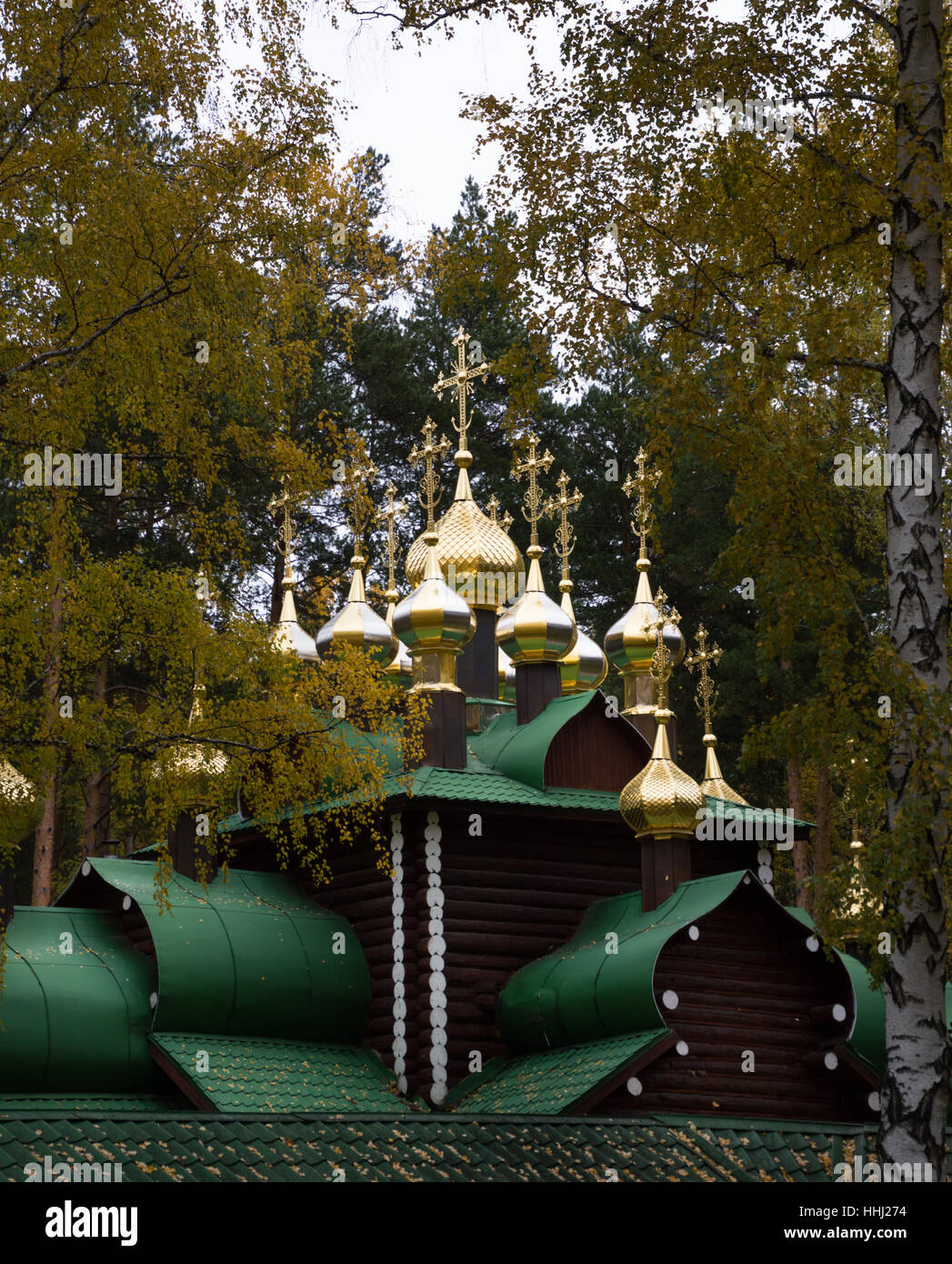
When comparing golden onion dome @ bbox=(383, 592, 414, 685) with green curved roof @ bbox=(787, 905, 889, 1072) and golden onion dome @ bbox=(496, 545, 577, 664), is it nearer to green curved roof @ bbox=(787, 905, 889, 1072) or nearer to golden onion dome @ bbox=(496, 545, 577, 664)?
golden onion dome @ bbox=(496, 545, 577, 664)

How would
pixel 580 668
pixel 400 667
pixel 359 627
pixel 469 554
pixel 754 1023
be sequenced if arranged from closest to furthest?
pixel 754 1023, pixel 469 554, pixel 359 627, pixel 400 667, pixel 580 668

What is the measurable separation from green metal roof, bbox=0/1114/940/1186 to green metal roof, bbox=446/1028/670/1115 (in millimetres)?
1637

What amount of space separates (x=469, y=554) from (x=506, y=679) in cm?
248

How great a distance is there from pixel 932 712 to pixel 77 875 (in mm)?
10480

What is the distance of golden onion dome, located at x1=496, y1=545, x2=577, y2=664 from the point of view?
64.4 ft

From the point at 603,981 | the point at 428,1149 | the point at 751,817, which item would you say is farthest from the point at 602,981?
the point at 428,1149

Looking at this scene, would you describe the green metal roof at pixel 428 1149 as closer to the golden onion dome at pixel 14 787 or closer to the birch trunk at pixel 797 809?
the golden onion dome at pixel 14 787

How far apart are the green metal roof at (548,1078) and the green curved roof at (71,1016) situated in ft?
9.53

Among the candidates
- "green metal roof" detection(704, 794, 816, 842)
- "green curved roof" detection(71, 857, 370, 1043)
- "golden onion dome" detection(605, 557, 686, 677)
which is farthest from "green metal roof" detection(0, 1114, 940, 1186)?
"golden onion dome" detection(605, 557, 686, 677)

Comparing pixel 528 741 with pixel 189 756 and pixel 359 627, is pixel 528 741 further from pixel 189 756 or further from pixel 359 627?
pixel 189 756

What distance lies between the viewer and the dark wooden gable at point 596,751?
59.3ft

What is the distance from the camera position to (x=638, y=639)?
21328mm
